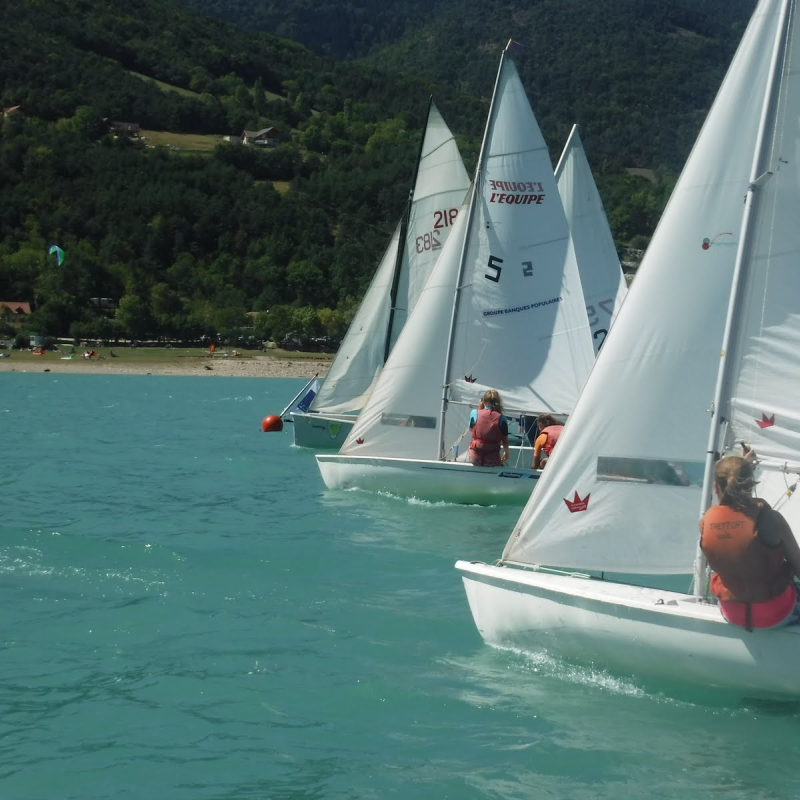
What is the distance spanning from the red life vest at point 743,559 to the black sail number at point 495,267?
31.9ft

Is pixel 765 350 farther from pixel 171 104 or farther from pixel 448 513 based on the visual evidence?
pixel 171 104

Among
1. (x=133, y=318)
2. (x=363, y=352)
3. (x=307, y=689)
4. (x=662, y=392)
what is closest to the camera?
(x=662, y=392)

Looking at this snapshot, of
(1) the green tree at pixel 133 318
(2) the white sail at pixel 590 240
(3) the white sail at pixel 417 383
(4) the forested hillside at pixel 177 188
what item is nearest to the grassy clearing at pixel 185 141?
(4) the forested hillside at pixel 177 188

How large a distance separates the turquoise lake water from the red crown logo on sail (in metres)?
0.98

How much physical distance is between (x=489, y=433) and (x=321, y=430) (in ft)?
33.2

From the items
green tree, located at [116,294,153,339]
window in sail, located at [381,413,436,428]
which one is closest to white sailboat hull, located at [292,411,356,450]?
window in sail, located at [381,413,436,428]

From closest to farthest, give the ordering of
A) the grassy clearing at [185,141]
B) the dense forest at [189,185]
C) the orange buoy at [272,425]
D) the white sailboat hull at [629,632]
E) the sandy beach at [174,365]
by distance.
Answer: the white sailboat hull at [629,632]
the orange buoy at [272,425]
the sandy beach at [174,365]
the dense forest at [189,185]
the grassy clearing at [185,141]

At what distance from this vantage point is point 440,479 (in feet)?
50.9

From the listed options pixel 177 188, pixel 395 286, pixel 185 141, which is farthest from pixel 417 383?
pixel 185 141

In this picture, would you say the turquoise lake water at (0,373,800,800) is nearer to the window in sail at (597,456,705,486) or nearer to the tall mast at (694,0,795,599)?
the tall mast at (694,0,795,599)

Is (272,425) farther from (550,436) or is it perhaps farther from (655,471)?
(655,471)

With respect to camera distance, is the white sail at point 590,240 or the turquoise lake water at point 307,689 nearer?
the turquoise lake water at point 307,689

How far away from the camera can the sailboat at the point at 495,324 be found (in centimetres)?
1622

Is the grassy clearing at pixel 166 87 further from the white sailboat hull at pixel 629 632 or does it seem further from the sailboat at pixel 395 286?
the white sailboat hull at pixel 629 632
